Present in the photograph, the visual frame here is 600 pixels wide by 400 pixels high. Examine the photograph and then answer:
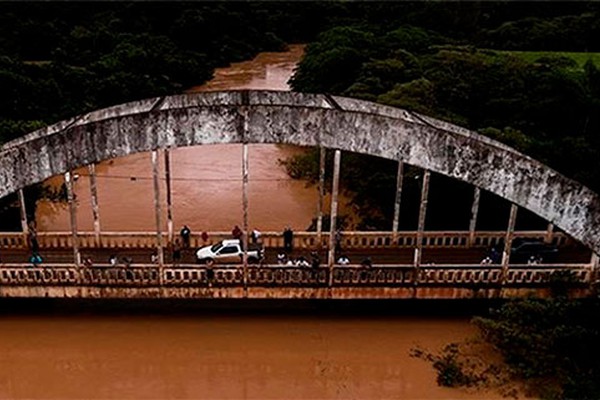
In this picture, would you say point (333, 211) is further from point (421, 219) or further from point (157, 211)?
point (157, 211)

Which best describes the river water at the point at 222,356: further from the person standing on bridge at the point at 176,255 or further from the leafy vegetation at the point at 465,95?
the leafy vegetation at the point at 465,95

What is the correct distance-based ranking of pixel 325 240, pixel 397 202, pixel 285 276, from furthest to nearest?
1. pixel 325 240
2. pixel 397 202
3. pixel 285 276

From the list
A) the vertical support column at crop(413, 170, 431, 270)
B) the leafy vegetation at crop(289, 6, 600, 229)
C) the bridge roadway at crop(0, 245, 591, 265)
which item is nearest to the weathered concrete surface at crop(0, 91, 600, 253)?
the vertical support column at crop(413, 170, 431, 270)

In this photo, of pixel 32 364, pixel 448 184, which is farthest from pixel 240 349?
pixel 448 184

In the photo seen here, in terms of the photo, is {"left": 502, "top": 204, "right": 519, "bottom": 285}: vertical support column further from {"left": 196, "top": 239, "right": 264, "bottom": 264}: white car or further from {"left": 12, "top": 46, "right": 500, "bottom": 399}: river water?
{"left": 196, "top": 239, "right": 264, "bottom": 264}: white car

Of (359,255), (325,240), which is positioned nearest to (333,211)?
(359,255)

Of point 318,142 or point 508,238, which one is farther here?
point 508,238
